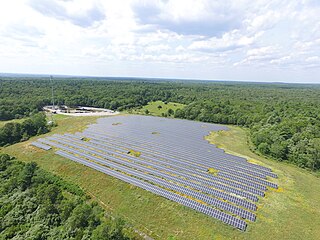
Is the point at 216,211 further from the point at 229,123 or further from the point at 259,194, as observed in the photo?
the point at 229,123

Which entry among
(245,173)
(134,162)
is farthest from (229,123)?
(134,162)

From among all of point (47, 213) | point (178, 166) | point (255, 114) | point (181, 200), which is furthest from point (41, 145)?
point (255, 114)

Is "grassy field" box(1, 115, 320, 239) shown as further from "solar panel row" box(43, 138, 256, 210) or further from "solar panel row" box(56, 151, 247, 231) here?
"solar panel row" box(43, 138, 256, 210)

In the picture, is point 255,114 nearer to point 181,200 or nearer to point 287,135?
point 287,135

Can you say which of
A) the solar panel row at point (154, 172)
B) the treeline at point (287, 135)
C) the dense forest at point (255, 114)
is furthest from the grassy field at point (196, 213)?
the dense forest at point (255, 114)

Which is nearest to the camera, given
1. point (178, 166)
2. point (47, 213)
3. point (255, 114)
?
point (47, 213)

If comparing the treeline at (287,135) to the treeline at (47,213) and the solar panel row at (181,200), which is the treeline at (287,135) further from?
the treeline at (47,213)

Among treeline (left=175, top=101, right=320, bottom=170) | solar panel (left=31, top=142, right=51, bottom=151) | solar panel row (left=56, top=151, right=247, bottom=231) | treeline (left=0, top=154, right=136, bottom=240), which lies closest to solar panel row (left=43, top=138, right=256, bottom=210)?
solar panel (left=31, top=142, right=51, bottom=151)
